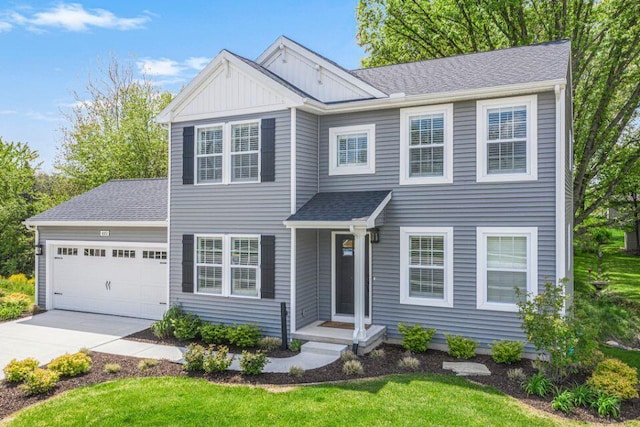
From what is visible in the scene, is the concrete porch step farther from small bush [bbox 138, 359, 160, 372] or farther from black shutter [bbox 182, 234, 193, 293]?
black shutter [bbox 182, 234, 193, 293]

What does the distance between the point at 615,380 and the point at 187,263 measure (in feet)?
31.2

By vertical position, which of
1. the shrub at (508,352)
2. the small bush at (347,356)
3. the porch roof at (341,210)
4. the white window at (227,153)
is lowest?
the small bush at (347,356)

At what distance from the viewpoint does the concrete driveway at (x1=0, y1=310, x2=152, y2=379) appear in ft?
32.6

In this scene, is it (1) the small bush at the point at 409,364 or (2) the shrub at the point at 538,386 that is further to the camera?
(1) the small bush at the point at 409,364

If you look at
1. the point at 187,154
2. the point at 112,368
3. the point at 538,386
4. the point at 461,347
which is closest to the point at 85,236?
the point at 187,154

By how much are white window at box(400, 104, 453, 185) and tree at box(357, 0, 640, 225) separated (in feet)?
32.3

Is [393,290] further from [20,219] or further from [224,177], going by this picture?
[20,219]

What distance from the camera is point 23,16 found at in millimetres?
12570

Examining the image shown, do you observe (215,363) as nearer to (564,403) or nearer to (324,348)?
(324,348)

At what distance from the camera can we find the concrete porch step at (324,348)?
30.5ft

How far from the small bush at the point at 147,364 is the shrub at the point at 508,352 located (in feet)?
22.6

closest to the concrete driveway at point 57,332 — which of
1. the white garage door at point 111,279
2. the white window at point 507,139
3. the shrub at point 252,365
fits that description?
the white garage door at point 111,279

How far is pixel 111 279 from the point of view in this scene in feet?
44.5

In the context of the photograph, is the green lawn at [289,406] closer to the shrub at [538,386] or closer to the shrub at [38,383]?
the shrub at [38,383]
